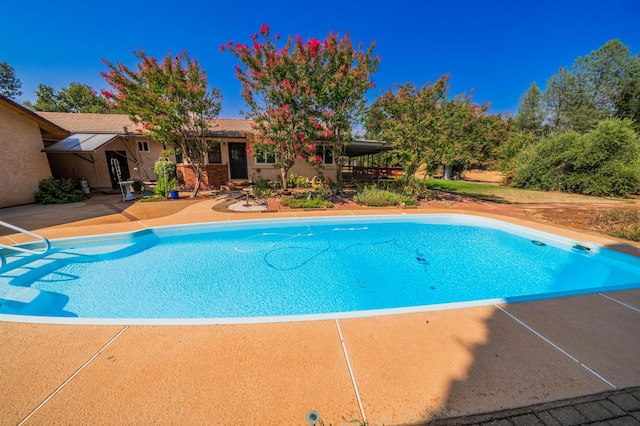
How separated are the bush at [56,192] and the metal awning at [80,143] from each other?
1.43m

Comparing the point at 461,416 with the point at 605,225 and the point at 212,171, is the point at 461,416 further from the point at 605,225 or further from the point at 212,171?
the point at 212,171

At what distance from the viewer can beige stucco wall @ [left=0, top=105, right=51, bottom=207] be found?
880cm

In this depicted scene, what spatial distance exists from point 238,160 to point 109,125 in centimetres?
863

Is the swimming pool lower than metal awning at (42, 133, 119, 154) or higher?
lower

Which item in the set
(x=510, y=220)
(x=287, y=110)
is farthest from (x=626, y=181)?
(x=287, y=110)

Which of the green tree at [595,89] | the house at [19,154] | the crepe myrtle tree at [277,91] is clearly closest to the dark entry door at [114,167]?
the house at [19,154]

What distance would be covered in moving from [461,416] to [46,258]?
323 inches

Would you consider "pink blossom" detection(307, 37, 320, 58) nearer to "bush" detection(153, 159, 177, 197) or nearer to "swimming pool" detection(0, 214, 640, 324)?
"swimming pool" detection(0, 214, 640, 324)

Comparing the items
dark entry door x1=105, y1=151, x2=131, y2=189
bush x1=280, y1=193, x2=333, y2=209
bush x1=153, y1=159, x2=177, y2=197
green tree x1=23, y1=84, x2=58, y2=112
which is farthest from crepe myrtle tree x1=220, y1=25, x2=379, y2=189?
green tree x1=23, y1=84, x2=58, y2=112

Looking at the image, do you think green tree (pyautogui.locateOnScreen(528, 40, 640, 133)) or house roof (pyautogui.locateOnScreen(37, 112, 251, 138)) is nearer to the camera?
house roof (pyautogui.locateOnScreen(37, 112, 251, 138))

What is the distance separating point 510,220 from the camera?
7859 millimetres

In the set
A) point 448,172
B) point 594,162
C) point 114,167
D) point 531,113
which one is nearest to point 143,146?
point 114,167

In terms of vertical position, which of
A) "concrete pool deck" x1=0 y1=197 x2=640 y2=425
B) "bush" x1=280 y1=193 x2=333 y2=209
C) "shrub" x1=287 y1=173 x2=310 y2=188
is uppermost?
"shrub" x1=287 y1=173 x2=310 y2=188

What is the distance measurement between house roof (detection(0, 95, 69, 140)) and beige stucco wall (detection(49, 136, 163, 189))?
53.0 inches
